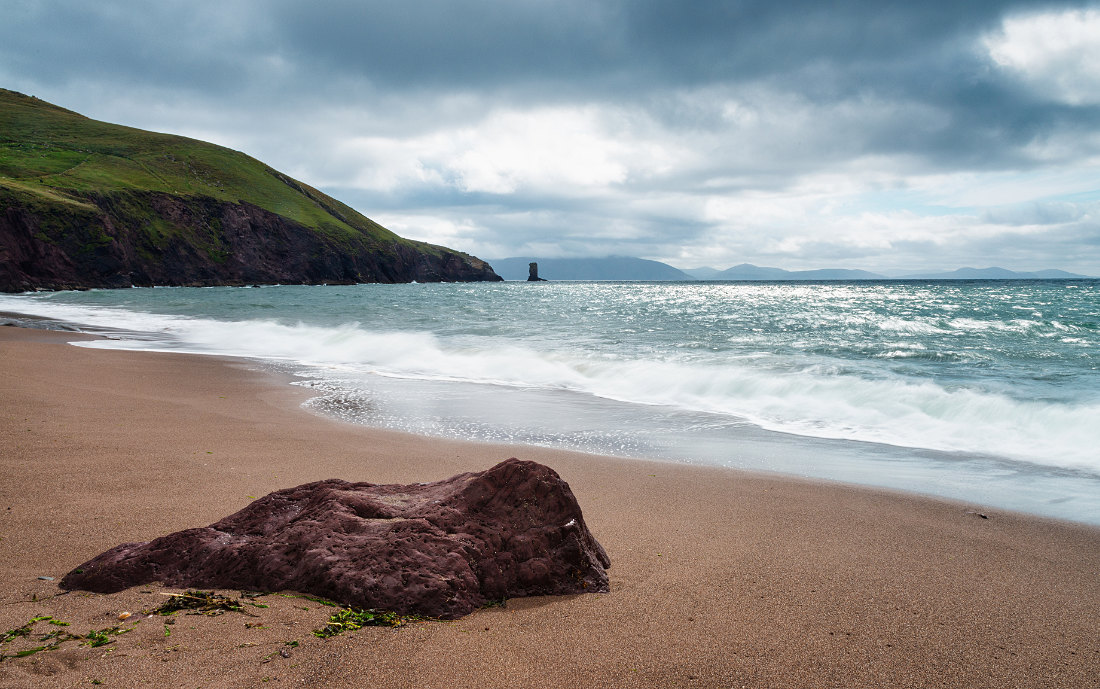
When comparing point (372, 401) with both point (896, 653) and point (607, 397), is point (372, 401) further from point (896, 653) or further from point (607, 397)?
point (896, 653)

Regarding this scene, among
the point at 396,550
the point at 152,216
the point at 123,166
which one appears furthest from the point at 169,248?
the point at 396,550

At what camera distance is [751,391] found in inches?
422

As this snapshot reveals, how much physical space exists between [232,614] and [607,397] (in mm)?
8277

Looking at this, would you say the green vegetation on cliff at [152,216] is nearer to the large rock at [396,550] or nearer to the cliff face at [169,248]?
the cliff face at [169,248]

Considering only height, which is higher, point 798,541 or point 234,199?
point 234,199

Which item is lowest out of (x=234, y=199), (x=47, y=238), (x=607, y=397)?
(x=607, y=397)

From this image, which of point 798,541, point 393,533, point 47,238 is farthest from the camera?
point 47,238

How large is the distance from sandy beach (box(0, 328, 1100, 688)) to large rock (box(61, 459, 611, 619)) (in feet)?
0.38

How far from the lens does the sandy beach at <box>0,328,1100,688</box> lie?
2.29 meters

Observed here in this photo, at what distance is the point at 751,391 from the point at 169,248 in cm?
7230

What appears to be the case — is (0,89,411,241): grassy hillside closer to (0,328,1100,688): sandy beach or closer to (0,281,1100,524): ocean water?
(0,281,1100,524): ocean water

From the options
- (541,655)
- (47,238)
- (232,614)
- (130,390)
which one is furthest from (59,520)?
(47,238)

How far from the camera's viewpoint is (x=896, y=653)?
258 cm

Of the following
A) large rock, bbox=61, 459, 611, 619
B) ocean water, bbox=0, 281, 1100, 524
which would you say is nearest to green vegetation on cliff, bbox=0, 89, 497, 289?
ocean water, bbox=0, 281, 1100, 524
